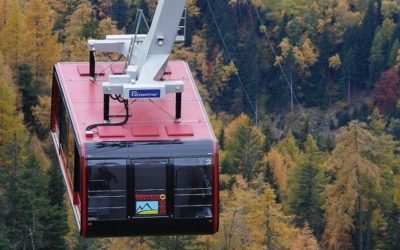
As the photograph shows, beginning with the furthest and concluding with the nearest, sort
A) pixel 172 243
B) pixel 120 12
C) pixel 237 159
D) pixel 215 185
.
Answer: pixel 120 12
pixel 237 159
pixel 172 243
pixel 215 185

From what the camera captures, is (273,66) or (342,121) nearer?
(342,121)

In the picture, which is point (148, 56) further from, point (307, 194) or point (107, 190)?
point (307, 194)

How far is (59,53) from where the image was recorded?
64.1 meters

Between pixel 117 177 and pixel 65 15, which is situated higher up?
pixel 117 177

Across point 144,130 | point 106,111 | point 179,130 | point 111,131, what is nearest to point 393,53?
point 179,130

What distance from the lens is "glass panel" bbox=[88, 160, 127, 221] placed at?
2070 cm

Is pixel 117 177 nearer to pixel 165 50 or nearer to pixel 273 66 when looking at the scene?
pixel 165 50

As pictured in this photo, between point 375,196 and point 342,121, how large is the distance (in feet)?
206

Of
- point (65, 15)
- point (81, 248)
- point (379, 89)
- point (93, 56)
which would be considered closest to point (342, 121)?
point (379, 89)

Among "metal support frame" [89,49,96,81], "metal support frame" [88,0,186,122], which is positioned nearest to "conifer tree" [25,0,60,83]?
"metal support frame" [89,49,96,81]

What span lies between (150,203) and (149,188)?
0.92ft

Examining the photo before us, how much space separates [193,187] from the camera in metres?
21.1

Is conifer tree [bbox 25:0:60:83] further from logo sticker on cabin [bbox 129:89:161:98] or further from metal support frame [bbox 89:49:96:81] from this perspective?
logo sticker on cabin [bbox 129:89:161:98]

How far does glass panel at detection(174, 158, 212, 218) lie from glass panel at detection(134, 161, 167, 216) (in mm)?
262
